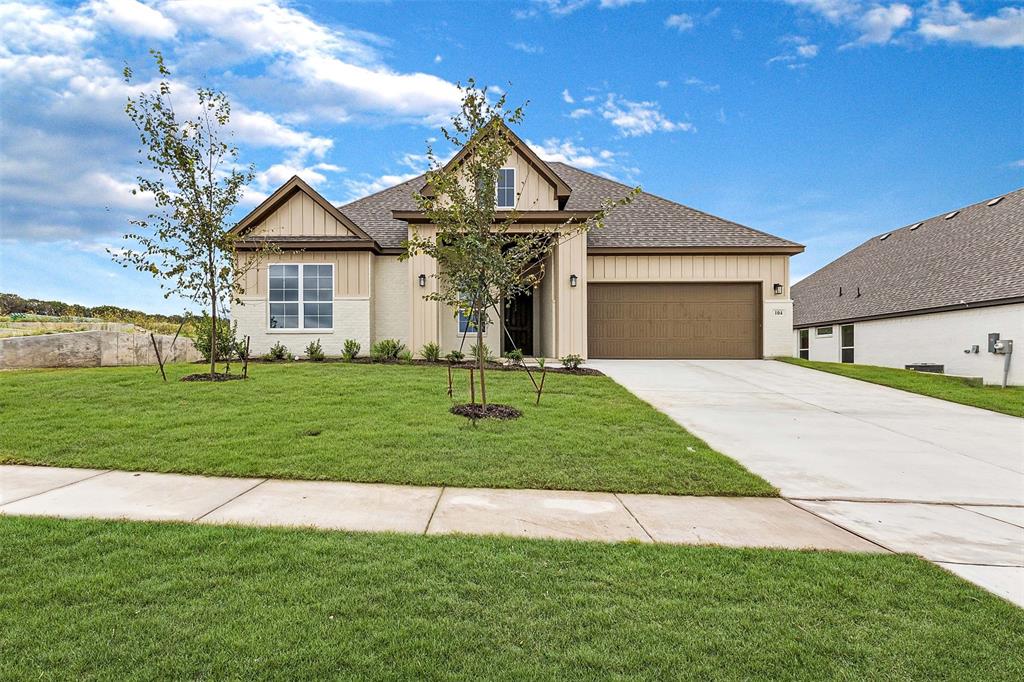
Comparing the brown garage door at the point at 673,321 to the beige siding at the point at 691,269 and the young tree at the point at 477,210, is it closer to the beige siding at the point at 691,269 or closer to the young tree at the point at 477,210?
the beige siding at the point at 691,269

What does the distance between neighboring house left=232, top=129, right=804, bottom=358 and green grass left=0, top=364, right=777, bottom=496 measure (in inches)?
216

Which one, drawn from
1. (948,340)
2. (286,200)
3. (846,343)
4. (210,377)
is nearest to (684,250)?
(948,340)

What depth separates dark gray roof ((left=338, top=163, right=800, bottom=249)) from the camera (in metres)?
15.8

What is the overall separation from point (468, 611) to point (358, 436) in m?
3.99

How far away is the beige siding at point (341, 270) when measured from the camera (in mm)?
14766

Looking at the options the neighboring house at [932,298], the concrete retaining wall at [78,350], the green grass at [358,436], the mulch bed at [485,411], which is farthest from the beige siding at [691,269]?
the concrete retaining wall at [78,350]

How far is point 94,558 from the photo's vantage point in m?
2.96

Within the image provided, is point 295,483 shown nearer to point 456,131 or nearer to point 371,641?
point 371,641

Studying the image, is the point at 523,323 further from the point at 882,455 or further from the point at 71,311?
the point at 71,311

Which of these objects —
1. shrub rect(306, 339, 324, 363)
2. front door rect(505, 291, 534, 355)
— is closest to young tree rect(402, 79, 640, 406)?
shrub rect(306, 339, 324, 363)

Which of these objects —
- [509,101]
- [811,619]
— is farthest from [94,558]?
[509,101]

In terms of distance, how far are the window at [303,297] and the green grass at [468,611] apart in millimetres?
11947

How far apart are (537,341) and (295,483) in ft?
44.6

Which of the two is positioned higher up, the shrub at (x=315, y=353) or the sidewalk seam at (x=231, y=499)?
the shrub at (x=315, y=353)
